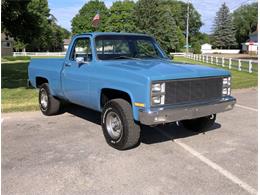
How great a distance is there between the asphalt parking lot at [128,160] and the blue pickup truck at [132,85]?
472mm

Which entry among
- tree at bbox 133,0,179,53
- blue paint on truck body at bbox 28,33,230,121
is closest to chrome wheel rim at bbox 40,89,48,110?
blue paint on truck body at bbox 28,33,230,121

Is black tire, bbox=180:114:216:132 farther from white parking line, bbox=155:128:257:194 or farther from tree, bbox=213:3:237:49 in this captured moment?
tree, bbox=213:3:237:49

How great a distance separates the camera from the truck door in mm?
6980

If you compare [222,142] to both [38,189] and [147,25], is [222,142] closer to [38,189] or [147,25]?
[38,189]

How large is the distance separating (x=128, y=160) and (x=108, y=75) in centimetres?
151

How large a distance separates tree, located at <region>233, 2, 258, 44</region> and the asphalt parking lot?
10924 centimetres

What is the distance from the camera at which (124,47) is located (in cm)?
760

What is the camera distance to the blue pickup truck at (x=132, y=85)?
5676 millimetres

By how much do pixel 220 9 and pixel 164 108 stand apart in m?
112

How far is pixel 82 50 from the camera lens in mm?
7602

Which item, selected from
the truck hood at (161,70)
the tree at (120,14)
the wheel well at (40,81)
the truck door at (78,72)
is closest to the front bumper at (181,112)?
the truck hood at (161,70)

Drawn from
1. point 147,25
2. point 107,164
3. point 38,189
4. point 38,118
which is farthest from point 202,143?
point 147,25

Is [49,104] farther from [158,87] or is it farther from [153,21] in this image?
[153,21]

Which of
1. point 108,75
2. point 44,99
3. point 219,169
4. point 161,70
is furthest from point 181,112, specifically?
point 44,99
